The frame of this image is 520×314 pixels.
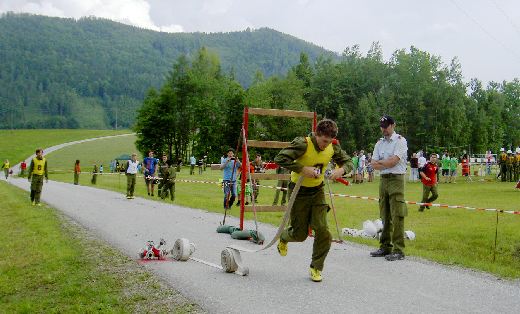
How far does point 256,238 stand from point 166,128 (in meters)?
72.5

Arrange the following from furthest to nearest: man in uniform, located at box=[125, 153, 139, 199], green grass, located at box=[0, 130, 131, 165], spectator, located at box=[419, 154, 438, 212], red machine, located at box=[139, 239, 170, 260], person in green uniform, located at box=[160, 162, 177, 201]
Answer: green grass, located at box=[0, 130, 131, 165] < person in green uniform, located at box=[160, 162, 177, 201] < man in uniform, located at box=[125, 153, 139, 199] < spectator, located at box=[419, 154, 438, 212] < red machine, located at box=[139, 239, 170, 260]

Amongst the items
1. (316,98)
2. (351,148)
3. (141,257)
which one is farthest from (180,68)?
(141,257)

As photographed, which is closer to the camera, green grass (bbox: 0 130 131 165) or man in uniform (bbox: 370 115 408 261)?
man in uniform (bbox: 370 115 408 261)

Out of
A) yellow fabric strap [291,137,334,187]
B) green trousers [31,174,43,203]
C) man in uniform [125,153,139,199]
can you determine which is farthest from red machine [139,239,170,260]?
man in uniform [125,153,139,199]

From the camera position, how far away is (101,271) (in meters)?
7.69

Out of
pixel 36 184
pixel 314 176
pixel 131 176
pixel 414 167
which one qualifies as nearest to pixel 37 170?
pixel 36 184

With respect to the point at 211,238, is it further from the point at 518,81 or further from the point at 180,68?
the point at 518,81

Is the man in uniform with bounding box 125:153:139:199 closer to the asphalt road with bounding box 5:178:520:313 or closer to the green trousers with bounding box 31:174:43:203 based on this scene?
the green trousers with bounding box 31:174:43:203

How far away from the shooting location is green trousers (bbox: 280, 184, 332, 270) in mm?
6934

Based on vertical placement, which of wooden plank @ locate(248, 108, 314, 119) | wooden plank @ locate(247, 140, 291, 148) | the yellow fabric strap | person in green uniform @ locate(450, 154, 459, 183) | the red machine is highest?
wooden plank @ locate(248, 108, 314, 119)

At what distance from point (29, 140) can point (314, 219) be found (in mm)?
129018

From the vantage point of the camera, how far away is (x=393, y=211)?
339 inches

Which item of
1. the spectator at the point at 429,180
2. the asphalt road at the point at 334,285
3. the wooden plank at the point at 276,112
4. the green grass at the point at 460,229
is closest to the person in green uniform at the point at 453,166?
the green grass at the point at 460,229

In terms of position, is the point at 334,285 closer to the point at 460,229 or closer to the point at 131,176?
the point at 460,229
